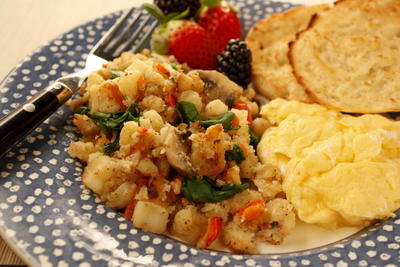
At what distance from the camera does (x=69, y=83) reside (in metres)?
3.53

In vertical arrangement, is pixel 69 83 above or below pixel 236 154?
above

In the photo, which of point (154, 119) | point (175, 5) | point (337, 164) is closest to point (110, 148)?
point (154, 119)

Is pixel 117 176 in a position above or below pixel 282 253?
above

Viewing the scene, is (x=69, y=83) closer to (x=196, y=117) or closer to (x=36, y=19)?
(x=196, y=117)

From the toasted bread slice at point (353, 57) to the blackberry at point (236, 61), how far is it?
397mm

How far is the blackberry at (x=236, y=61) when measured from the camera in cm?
400

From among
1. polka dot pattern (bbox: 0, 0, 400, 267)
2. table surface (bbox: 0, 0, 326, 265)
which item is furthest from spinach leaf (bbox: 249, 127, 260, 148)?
table surface (bbox: 0, 0, 326, 265)

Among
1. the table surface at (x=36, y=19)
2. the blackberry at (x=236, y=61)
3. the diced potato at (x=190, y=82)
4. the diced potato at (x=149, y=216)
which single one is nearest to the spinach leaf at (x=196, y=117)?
the diced potato at (x=190, y=82)

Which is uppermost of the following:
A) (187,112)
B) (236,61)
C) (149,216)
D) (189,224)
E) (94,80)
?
(94,80)

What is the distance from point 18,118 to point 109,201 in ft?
2.43

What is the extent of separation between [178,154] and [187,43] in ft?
4.94

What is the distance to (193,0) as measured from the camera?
4555 mm

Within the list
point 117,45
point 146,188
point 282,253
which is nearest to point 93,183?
point 146,188

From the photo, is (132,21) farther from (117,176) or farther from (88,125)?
(117,176)
